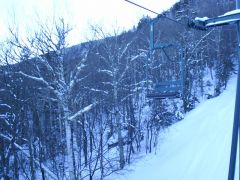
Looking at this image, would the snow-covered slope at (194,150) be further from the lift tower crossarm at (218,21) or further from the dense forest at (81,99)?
the lift tower crossarm at (218,21)

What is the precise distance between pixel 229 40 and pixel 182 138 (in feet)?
94.7

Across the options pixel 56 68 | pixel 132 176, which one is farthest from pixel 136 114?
pixel 56 68

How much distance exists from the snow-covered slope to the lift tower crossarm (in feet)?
30.3

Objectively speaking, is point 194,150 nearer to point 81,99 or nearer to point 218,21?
point 81,99

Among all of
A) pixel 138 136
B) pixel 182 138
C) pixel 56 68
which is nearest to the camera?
pixel 56 68

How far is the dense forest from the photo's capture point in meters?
16.8

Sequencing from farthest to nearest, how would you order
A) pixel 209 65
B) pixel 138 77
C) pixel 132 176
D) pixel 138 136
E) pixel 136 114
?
1. pixel 209 65
2. pixel 138 77
3. pixel 136 114
4. pixel 138 136
5. pixel 132 176

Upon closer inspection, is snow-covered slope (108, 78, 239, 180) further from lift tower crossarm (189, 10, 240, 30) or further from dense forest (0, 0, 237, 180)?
lift tower crossarm (189, 10, 240, 30)

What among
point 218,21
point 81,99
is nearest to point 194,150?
point 81,99

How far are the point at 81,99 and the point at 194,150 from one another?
8211 millimetres

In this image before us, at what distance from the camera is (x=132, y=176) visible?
821 inches

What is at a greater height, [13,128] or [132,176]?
[13,128]

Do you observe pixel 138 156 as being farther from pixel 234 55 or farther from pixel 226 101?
pixel 234 55

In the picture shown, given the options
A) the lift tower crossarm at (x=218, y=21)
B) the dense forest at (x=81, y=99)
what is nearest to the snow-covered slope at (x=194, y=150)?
the dense forest at (x=81, y=99)
